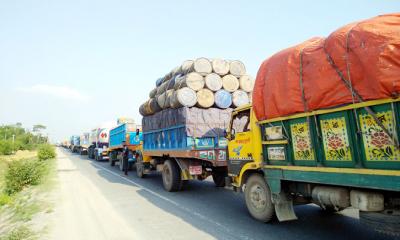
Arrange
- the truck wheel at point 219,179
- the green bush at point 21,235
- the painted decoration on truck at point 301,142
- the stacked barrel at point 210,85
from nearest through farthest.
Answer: the painted decoration on truck at point 301,142, the green bush at point 21,235, the stacked barrel at point 210,85, the truck wheel at point 219,179

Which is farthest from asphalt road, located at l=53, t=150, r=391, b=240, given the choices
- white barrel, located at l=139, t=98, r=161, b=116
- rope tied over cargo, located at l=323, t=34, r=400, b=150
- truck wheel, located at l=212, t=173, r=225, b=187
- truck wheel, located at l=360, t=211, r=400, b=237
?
white barrel, located at l=139, t=98, r=161, b=116

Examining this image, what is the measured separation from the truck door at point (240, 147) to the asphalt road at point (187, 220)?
114cm

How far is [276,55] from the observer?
18.2 feet

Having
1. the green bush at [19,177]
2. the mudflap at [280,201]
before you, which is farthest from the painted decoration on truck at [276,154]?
the green bush at [19,177]

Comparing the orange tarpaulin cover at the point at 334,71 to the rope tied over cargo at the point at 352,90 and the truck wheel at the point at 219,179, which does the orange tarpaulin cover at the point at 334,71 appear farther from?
the truck wheel at the point at 219,179

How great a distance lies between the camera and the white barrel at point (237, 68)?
32.7ft

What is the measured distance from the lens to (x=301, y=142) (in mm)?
4898

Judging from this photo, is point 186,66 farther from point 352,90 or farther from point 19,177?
point 19,177

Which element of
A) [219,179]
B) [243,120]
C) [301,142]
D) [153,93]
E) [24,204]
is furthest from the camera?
[153,93]

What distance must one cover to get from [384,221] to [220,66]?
697 cm

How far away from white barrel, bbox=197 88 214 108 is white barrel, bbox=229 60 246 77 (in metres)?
1.13

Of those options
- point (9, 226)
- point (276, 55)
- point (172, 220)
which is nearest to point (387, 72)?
point (276, 55)

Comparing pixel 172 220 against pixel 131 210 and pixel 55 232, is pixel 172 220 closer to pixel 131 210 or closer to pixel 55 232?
pixel 131 210

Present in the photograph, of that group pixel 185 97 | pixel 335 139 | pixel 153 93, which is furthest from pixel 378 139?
pixel 153 93
